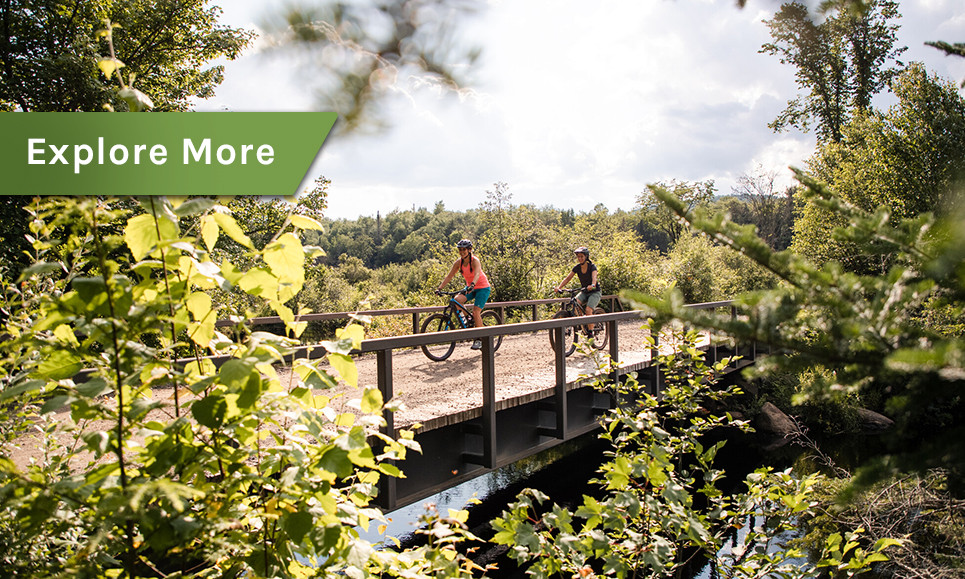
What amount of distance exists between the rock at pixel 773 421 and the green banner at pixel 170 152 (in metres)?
14.1

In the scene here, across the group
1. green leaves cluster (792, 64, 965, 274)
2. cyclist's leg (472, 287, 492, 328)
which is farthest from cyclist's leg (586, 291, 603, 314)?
green leaves cluster (792, 64, 965, 274)

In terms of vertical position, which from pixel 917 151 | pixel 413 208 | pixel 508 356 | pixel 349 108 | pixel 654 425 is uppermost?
pixel 413 208

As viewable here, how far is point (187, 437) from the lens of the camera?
1283 mm

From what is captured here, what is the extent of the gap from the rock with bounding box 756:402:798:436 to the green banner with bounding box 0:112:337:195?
14.1 meters

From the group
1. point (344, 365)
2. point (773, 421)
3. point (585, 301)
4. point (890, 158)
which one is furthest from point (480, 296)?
point (890, 158)

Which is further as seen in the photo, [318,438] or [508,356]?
[508,356]

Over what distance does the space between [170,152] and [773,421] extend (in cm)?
1620

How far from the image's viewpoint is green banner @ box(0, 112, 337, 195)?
1275mm

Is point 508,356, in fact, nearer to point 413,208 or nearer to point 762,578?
point 762,578

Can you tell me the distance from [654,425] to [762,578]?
→ 2.57ft

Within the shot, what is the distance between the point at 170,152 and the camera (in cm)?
150

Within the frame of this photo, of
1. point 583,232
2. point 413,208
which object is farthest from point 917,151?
point 413,208

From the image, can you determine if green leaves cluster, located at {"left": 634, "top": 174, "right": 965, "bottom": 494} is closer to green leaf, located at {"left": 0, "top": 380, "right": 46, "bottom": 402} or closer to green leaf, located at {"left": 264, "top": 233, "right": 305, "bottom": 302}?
green leaf, located at {"left": 264, "top": 233, "right": 305, "bottom": 302}

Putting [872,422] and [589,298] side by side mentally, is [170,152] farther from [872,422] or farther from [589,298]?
[872,422]
